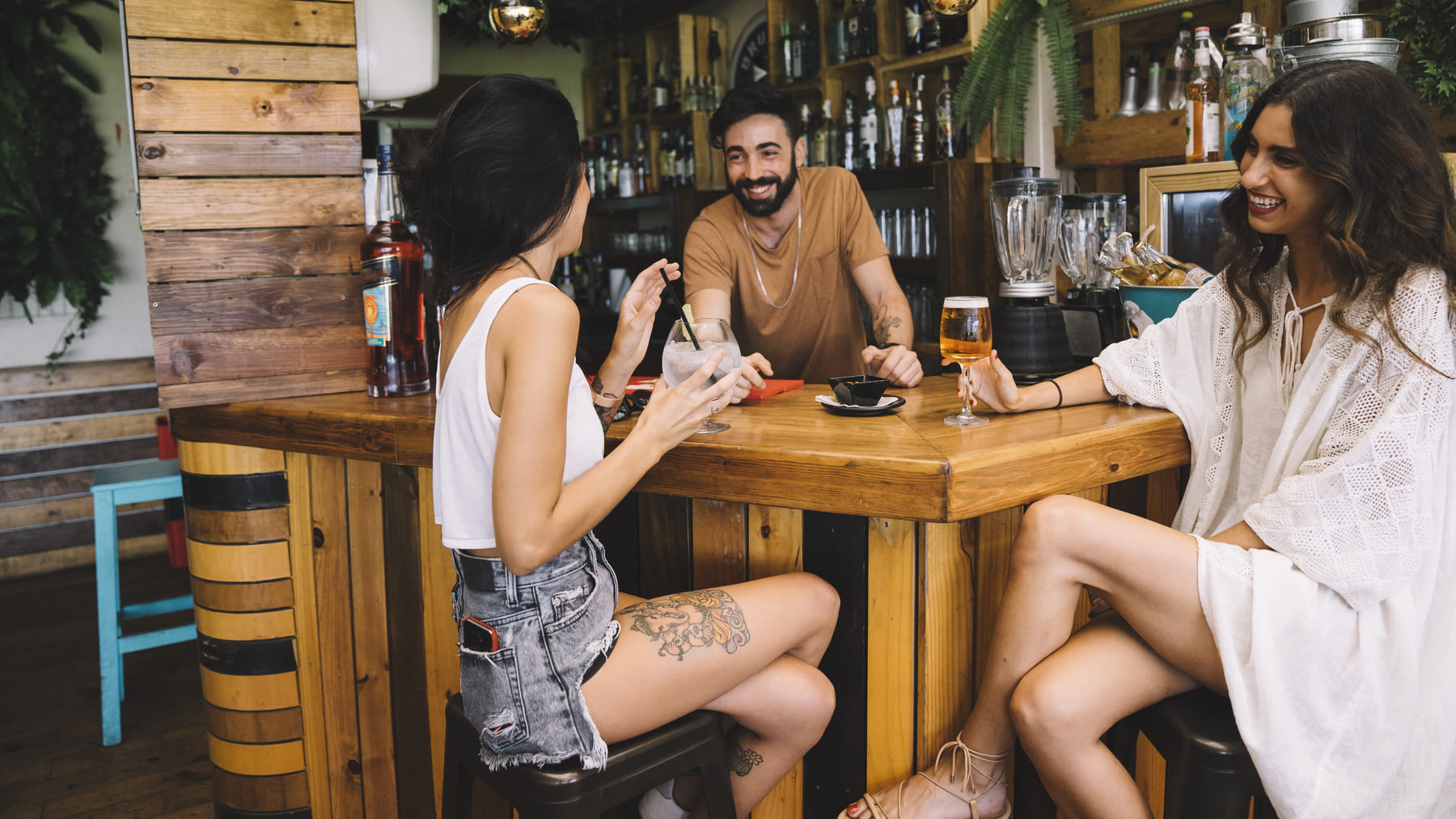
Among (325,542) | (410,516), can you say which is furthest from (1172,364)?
(325,542)

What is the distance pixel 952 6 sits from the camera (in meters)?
2.62

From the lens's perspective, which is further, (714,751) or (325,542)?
(325,542)

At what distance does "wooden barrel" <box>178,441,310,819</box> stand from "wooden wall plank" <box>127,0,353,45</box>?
2.83 feet

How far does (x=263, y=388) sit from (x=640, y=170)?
3490mm

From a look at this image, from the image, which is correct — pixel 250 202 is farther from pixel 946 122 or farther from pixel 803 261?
pixel 946 122

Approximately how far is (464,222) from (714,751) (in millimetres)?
802

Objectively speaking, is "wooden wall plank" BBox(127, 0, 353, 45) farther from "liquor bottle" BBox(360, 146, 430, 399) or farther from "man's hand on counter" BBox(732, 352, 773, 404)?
"man's hand on counter" BBox(732, 352, 773, 404)

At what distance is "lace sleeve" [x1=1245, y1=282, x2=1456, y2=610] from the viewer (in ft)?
4.38

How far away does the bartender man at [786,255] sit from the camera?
291 centimetres

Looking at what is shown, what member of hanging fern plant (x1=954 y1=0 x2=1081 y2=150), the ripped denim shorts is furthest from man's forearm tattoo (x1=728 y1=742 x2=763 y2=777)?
hanging fern plant (x1=954 y1=0 x2=1081 y2=150)

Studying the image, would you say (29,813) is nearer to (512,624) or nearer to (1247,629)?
(512,624)

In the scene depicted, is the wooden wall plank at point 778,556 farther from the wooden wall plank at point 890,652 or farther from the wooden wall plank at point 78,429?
the wooden wall plank at point 78,429

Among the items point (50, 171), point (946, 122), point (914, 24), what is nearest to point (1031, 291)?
point (946, 122)

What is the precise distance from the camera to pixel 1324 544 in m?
1.36
